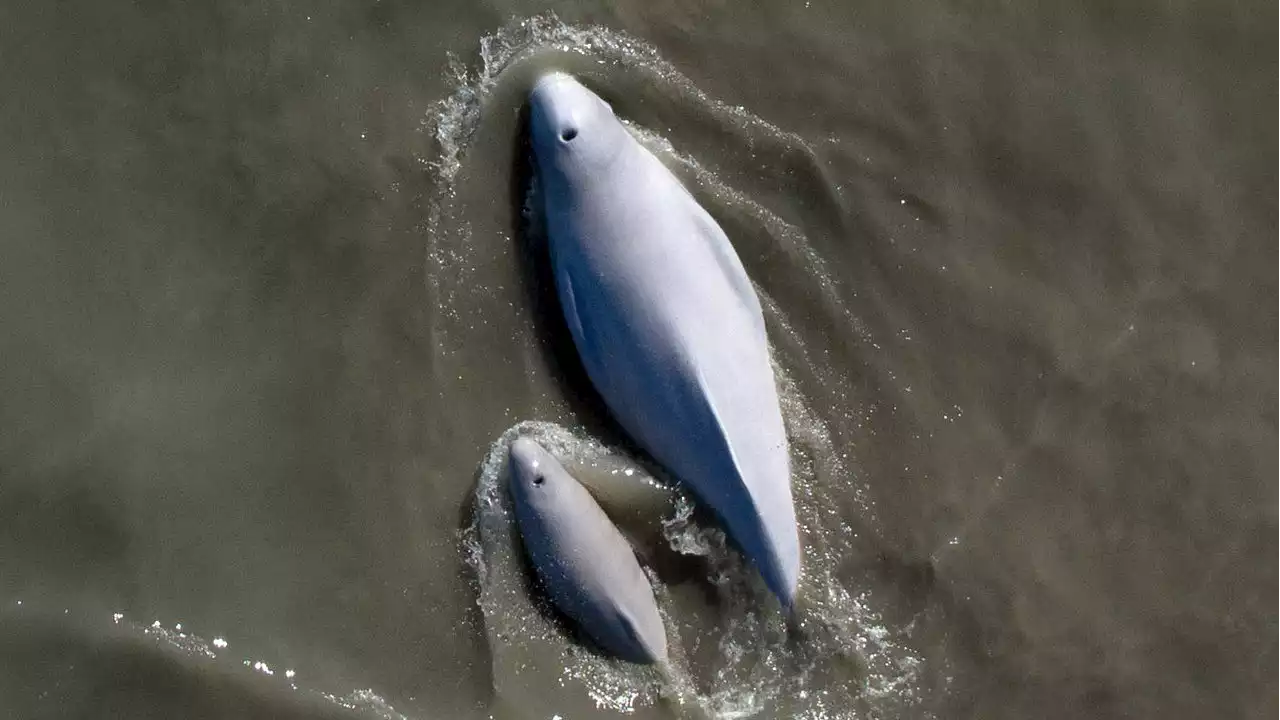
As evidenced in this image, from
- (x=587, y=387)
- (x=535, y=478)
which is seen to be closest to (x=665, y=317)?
(x=587, y=387)

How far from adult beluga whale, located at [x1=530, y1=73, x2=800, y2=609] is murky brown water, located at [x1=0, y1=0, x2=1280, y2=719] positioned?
173 millimetres

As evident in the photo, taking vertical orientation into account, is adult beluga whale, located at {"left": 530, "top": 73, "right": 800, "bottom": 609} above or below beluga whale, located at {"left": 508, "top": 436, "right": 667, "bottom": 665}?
above

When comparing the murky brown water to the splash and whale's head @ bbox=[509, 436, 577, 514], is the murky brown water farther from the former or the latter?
whale's head @ bbox=[509, 436, 577, 514]

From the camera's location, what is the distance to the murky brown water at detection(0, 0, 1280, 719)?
3623 mm

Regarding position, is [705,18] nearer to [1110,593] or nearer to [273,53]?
[273,53]

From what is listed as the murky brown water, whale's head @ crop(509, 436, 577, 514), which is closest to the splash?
the murky brown water

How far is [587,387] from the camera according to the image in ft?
12.2

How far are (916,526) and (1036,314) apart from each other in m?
1.01

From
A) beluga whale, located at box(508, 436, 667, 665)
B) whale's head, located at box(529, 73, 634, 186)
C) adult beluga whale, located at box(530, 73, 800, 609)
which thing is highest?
whale's head, located at box(529, 73, 634, 186)

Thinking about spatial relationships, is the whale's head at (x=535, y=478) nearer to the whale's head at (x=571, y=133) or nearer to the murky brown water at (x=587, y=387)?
the murky brown water at (x=587, y=387)

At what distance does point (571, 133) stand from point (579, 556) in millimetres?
1630

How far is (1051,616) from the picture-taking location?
3.72m

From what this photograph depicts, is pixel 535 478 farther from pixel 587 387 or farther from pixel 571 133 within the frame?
pixel 571 133

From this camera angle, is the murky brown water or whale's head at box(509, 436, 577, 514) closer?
whale's head at box(509, 436, 577, 514)
